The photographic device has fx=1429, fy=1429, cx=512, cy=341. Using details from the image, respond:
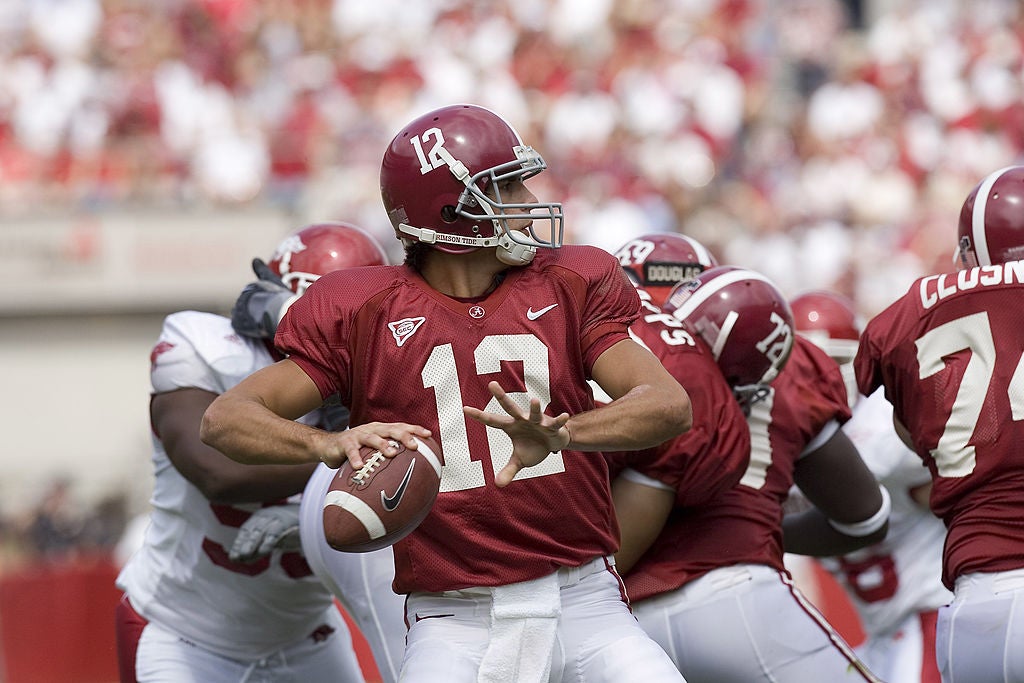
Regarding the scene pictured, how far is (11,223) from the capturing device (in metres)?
13.0

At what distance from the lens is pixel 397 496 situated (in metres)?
2.78

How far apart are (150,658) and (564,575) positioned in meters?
1.67

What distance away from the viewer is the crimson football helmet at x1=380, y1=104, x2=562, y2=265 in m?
3.18

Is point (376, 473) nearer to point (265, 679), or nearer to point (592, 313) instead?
point (592, 313)

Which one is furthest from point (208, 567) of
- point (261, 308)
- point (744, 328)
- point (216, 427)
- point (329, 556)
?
point (744, 328)

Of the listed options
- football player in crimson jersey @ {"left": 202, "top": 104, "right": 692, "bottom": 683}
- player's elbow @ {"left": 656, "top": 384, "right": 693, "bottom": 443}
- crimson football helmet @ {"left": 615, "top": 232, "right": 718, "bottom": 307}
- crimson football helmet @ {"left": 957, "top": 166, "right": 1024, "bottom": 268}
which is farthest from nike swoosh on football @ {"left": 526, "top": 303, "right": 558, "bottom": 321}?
crimson football helmet @ {"left": 615, "top": 232, "right": 718, "bottom": 307}

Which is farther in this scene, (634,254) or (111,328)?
(111,328)

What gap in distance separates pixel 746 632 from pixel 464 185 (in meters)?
1.61

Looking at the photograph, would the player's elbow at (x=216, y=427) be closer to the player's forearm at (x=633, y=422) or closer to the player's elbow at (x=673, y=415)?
the player's forearm at (x=633, y=422)

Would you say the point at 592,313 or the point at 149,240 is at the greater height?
the point at 592,313

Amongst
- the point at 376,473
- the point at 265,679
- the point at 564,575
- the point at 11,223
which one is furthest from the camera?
the point at 11,223

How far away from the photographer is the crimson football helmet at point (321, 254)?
4.36 meters

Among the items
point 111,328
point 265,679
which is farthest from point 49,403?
point 265,679

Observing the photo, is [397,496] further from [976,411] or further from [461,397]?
[976,411]
